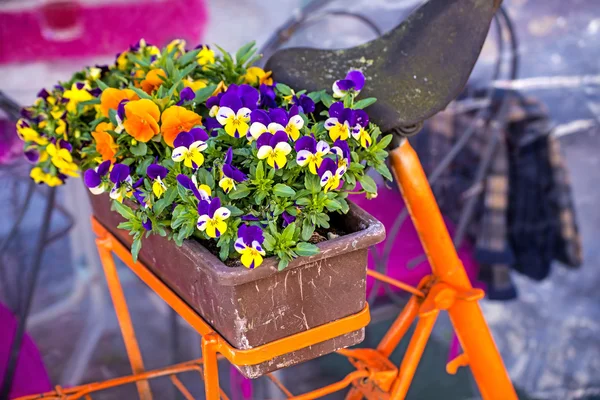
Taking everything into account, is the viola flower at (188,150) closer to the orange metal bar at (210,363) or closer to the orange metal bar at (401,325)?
the orange metal bar at (210,363)

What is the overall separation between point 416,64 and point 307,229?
0.39m

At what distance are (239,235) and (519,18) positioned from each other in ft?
5.46

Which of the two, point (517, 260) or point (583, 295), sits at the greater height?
point (517, 260)

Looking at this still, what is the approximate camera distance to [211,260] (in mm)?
767

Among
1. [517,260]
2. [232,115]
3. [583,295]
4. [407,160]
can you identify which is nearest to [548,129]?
[517,260]

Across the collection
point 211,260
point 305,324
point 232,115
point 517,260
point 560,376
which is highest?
point 232,115

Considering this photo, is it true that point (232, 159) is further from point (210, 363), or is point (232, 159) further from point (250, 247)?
point (210, 363)

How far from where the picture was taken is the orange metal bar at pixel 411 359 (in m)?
1.12

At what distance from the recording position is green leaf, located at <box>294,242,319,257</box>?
760 mm

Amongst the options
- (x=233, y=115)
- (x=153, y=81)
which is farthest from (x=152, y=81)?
(x=233, y=115)

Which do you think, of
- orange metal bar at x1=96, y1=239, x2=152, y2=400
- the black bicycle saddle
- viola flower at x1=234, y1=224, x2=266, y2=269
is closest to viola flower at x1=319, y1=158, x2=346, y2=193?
viola flower at x1=234, y1=224, x2=266, y2=269

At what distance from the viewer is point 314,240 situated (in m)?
0.87

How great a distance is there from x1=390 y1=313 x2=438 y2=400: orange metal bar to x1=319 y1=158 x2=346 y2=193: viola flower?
0.43 m

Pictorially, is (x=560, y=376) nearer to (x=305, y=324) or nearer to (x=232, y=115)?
(x=305, y=324)
